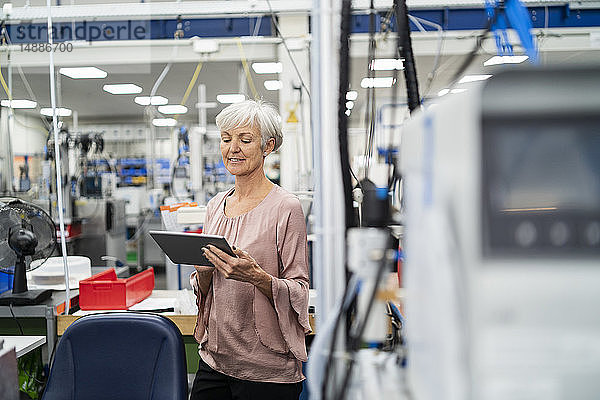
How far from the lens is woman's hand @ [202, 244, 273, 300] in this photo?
1415 mm

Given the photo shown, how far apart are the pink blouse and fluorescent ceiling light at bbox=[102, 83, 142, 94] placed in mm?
5940

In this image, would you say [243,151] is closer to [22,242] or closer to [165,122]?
[22,242]

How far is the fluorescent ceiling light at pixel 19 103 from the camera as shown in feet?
14.3

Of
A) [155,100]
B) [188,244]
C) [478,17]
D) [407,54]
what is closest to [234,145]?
[188,244]

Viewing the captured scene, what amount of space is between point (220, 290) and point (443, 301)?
1139 mm

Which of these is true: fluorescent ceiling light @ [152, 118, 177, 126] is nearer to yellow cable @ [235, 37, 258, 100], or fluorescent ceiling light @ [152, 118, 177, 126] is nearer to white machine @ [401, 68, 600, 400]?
yellow cable @ [235, 37, 258, 100]

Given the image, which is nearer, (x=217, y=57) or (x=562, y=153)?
(x=562, y=153)

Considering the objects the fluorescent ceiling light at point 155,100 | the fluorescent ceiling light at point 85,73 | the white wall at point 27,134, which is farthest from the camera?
the fluorescent ceiling light at point 155,100

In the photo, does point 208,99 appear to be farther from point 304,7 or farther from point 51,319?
point 51,319

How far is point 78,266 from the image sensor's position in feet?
9.19

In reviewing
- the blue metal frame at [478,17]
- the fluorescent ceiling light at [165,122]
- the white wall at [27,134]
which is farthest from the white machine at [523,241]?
the fluorescent ceiling light at [165,122]

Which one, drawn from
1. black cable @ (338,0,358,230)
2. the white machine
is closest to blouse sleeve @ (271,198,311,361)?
black cable @ (338,0,358,230)

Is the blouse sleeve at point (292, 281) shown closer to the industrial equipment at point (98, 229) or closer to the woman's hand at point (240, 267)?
the woman's hand at point (240, 267)

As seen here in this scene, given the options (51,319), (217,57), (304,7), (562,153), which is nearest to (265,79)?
(217,57)
